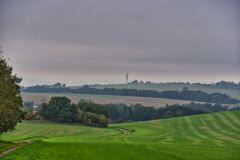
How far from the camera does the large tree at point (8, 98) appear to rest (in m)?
68.0

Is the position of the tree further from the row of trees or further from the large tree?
the large tree

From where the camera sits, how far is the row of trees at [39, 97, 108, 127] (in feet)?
589

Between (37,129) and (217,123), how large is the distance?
2376 inches

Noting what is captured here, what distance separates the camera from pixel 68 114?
587 ft

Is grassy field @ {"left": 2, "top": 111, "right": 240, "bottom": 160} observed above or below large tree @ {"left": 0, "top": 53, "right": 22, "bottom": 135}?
below

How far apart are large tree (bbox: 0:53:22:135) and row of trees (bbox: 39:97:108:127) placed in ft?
326

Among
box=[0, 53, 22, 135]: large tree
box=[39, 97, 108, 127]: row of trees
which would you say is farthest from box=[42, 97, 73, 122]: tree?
box=[0, 53, 22, 135]: large tree

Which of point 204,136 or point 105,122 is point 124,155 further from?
point 105,122

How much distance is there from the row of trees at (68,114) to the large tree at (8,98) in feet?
326

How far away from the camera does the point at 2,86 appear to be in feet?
226

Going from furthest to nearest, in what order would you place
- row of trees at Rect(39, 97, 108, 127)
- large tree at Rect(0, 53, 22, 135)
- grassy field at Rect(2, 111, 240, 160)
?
row of trees at Rect(39, 97, 108, 127), grassy field at Rect(2, 111, 240, 160), large tree at Rect(0, 53, 22, 135)

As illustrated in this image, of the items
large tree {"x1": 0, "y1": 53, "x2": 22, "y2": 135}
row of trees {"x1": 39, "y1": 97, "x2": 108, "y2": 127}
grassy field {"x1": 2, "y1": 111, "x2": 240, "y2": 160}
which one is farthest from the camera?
row of trees {"x1": 39, "y1": 97, "x2": 108, "y2": 127}

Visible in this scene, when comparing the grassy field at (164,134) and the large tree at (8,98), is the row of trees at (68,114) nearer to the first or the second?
the grassy field at (164,134)

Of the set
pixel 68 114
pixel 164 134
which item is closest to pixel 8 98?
pixel 164 134
